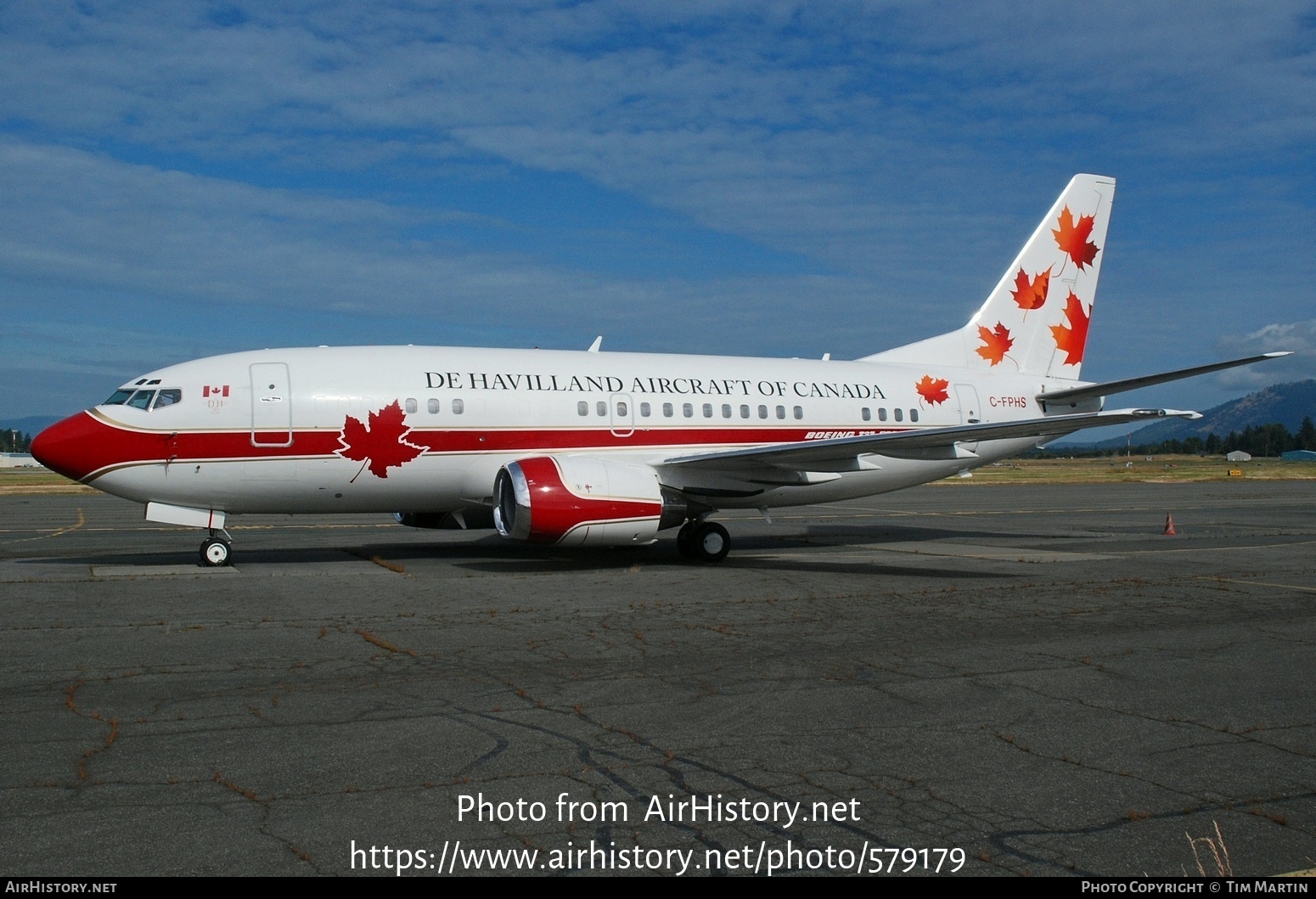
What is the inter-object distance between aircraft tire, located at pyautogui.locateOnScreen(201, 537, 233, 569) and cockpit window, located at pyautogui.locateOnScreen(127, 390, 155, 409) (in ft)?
7.95

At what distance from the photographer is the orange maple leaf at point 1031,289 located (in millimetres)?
23297

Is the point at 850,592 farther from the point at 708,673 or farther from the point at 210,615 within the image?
the point at 210,615

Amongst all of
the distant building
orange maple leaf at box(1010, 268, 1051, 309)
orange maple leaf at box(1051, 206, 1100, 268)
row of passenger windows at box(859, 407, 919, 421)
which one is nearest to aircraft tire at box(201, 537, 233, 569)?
row of passenger windows at box(859, 407, 919, 421)

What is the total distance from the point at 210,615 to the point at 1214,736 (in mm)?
10148

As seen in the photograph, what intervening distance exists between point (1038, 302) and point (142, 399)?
1836 centimetres

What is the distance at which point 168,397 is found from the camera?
643 inches

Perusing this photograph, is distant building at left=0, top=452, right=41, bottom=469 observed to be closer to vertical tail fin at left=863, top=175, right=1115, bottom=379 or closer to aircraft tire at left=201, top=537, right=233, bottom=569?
aircraft tire at left=201, top=537, right=233, bottom=569

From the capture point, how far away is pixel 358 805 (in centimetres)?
550

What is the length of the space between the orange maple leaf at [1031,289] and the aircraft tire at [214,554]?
1722 cm

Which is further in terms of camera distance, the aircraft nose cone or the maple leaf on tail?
the maple leaf on tail

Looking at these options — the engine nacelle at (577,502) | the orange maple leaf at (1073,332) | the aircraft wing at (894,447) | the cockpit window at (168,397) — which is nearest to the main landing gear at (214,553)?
Result: the cockpit window at (168,397)

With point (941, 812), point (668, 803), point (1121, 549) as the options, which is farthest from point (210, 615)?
point (1121, 549)

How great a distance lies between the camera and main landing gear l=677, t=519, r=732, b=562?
18.5 m
